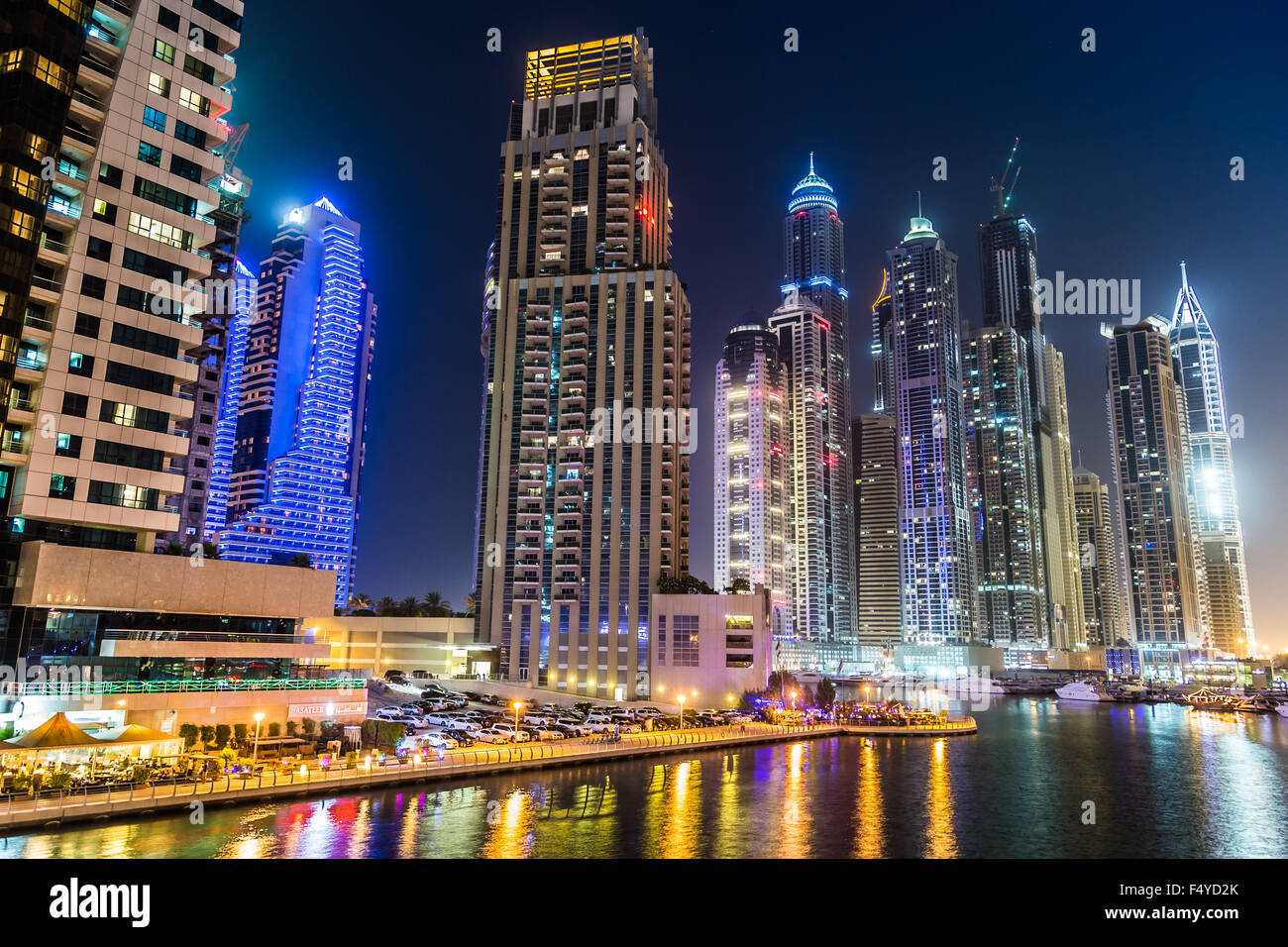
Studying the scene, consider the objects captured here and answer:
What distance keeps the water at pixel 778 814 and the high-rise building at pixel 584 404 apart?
44.4m

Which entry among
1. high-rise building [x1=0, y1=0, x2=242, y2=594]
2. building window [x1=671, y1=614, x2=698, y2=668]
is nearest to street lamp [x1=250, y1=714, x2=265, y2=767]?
high-rise building [x1=0, y1=0, x2=242, y2=594]

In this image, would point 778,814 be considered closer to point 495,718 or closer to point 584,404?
point 495,718

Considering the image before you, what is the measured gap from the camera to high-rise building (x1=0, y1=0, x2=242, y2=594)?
6166cm

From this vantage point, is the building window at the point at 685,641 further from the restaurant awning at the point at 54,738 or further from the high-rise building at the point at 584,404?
the restaurant awning at the point at 54,738

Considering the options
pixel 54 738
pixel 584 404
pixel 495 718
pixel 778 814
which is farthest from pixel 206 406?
pixel 778 814

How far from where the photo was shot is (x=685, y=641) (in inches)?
5084

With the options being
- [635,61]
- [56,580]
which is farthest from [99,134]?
[635,61]

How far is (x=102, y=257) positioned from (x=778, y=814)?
66173mm

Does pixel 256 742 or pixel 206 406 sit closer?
pixel 256 742

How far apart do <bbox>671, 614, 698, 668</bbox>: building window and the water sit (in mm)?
33101

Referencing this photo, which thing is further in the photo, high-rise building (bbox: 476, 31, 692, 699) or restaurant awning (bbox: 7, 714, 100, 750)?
high-rise building (bbox: 476, 31, 692, 699)

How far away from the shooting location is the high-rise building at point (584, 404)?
132750mm

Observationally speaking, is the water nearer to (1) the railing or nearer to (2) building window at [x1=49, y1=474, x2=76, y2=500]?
(1) the railing
